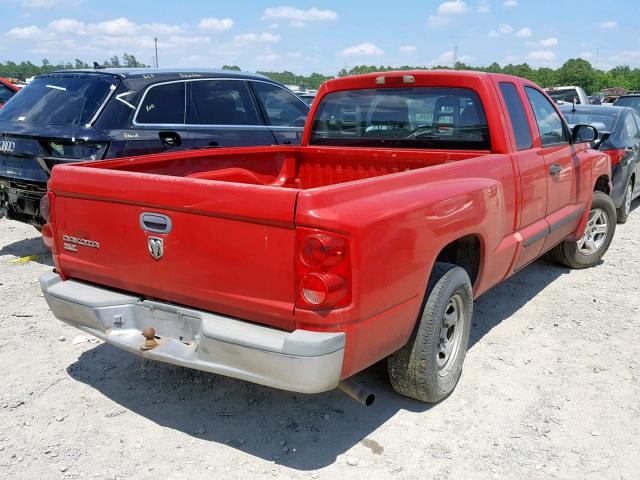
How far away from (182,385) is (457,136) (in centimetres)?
251

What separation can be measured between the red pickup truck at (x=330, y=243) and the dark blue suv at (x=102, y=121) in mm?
1464

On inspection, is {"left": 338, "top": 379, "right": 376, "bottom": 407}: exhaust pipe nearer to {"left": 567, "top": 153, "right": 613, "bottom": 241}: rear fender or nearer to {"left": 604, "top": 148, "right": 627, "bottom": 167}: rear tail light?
{"left": 567, "top": 153, "right": 613, "bottom": 241}: rear fender

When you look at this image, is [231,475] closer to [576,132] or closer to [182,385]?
[182,385]

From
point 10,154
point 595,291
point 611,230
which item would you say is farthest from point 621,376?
point 10,154

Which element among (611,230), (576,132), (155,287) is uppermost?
(576,132)

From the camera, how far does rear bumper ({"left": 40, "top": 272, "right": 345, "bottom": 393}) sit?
2.49m

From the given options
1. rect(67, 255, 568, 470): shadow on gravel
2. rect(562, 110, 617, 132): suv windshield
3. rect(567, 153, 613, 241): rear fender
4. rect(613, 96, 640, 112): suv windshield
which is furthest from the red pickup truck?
rect(613, 96, 640, 112): suv windshield

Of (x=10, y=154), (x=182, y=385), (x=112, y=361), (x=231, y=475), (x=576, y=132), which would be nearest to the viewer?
(x=231, y=475)

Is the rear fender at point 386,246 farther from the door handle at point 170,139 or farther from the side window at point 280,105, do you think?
the side window at point 280,105

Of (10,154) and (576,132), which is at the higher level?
(576,132)

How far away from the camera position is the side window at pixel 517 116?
418 cm

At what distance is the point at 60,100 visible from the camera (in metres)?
5.58

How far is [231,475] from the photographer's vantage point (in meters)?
2.77

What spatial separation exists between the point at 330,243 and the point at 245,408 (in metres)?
1.41
